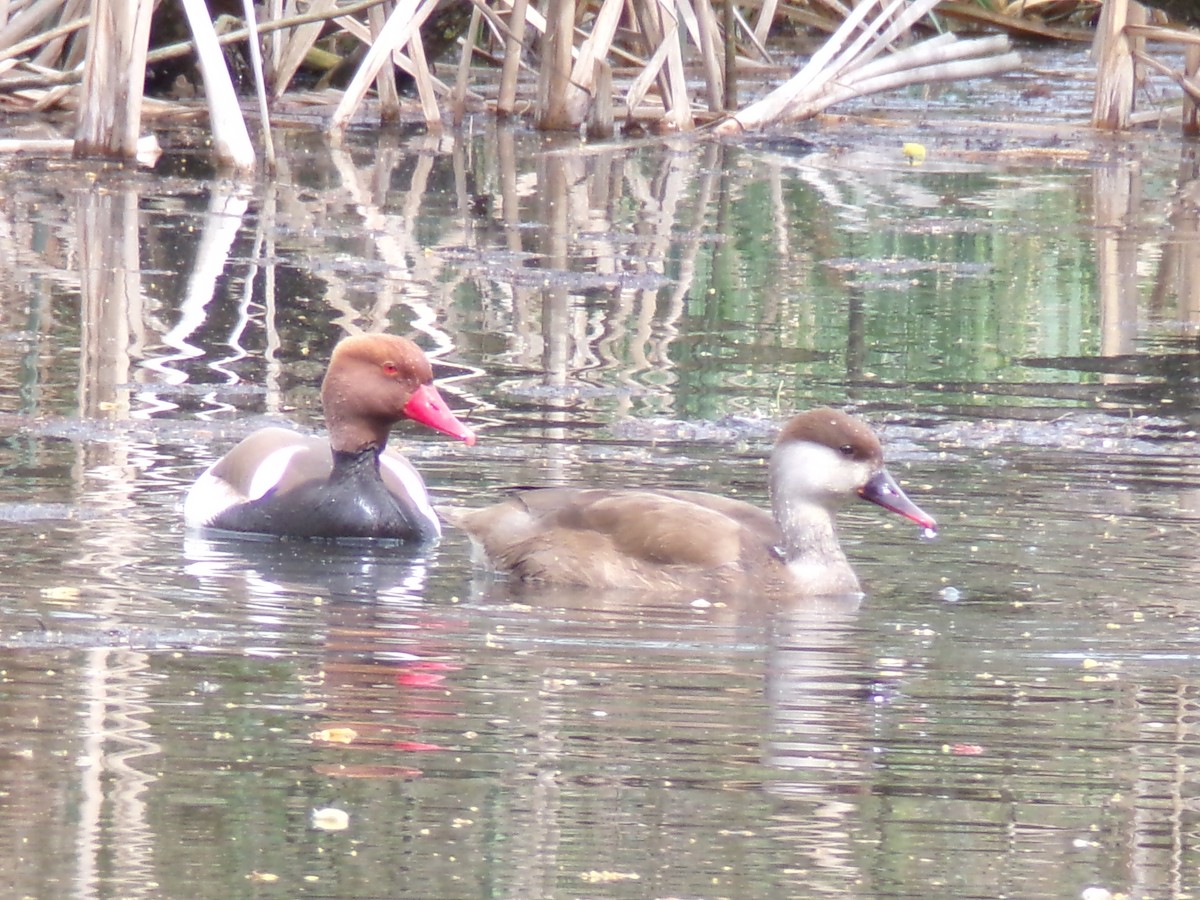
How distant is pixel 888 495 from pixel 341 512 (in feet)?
5.59

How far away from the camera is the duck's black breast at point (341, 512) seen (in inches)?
292

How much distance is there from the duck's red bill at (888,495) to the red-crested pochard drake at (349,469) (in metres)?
1.29

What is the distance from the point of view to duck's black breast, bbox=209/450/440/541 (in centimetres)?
742

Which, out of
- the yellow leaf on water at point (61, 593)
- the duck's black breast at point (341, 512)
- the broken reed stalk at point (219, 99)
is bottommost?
the yellow leaf on water at point (61, 593)

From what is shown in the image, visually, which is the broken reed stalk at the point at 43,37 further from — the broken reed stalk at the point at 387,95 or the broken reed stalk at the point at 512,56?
the broken reed stalk at the point at 512,56

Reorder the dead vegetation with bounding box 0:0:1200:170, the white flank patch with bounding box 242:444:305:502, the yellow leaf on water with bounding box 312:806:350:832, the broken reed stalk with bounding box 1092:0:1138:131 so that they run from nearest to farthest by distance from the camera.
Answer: the yellow leaf on water with bounding box 312:806:350:832 → the white flank patch with bounding box 242:444:305:502 → the dead vegetation with bounding box 0:0:1200:170 → the broken reed stalk with bounding box 1092:0:1138:131

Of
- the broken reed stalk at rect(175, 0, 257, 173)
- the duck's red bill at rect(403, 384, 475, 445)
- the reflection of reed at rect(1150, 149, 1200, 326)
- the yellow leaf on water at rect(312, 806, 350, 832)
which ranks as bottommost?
the yellow leaf on water at rect(312, 806, 350, 832)

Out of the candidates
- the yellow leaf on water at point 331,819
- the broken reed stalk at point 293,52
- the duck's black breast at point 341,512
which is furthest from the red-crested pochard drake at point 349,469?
the broken reed stalk at point 293,52

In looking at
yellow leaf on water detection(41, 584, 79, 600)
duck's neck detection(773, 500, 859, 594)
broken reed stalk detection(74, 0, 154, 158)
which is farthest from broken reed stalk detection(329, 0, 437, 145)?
yellow leaf on water detection(41, 584, 79, 600)

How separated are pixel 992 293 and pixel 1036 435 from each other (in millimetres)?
3533

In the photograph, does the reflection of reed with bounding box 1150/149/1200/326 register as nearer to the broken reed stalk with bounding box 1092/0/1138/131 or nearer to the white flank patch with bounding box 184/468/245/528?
the broken reed stalk with bounding box 1092/0/1138/131

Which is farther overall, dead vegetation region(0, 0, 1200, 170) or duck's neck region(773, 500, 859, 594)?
dead vegetation region(0, 0, 1200, 170)

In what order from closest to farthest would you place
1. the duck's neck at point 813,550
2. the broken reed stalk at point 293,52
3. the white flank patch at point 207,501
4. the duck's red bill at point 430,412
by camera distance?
1. the duck's neck at point 813,550
2. the white flank patch at point 207,501
3. the duck's red bill at point 430,412
4. the broken reed stalk at point 293,52

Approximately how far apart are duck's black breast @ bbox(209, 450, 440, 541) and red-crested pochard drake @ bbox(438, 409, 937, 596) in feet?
1.54
